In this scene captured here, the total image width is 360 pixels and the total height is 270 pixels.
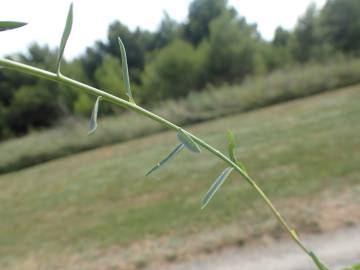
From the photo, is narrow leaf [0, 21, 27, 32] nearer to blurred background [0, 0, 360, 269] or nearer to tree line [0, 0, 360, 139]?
blurred background [0, 0, 360, 269]

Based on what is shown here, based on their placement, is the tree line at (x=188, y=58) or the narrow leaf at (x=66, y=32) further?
the tree line at (x=188, y=58)

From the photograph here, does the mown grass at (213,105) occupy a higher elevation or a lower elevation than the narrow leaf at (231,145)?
lower

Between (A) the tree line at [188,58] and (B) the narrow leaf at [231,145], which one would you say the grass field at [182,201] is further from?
(A) the tree line at [188,58]

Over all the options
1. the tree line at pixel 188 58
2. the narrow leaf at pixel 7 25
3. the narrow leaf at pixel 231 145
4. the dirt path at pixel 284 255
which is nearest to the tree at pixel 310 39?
the tree line at pixel 188 58

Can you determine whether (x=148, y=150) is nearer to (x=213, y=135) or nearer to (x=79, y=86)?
(x=213, y=135)

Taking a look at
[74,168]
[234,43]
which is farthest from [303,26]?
[74,168]

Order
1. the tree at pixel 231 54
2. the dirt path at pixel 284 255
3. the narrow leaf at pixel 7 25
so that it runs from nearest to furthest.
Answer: the narrow leaf at pixel 7 25, the dirt path at pixel 284 255, the tree at pixel 231 54

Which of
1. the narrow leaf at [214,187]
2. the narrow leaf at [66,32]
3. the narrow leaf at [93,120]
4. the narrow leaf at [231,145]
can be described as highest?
the narrow leaf at [66,32]

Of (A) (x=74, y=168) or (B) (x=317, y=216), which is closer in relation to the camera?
(B) (x=317, y=216)
